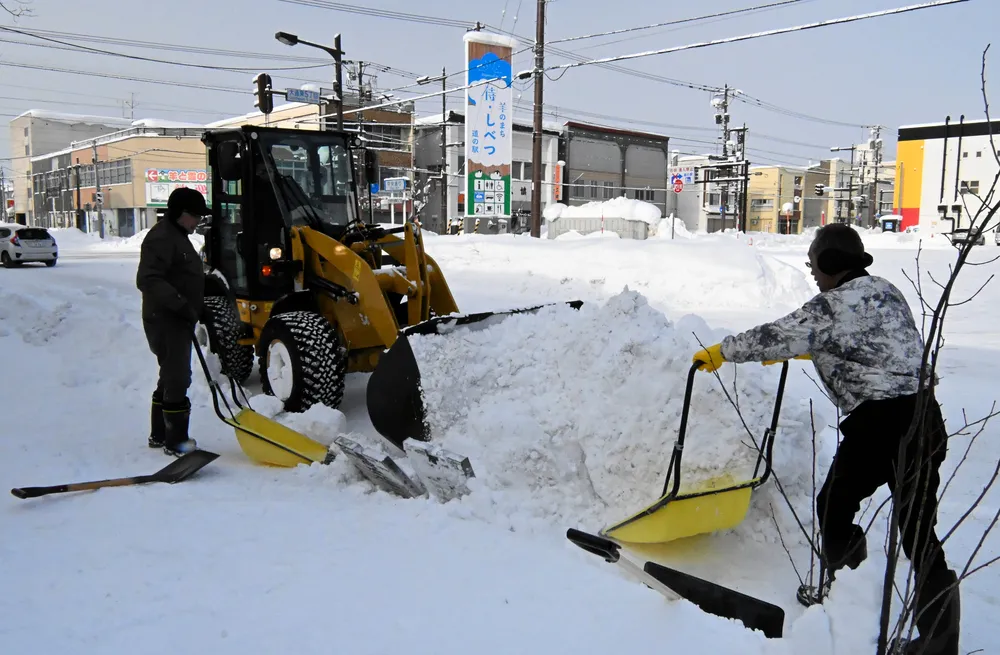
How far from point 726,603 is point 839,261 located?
142 cm

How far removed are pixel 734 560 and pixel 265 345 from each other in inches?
159

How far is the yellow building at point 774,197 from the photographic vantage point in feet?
251

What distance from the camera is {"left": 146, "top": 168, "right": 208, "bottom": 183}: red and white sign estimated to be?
5347 centimetres

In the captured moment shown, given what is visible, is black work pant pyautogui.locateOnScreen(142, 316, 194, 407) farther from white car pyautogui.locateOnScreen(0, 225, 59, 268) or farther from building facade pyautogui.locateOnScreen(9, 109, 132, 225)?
building facade pyautogui.locateOnScreen(9, 109, 132, 225)

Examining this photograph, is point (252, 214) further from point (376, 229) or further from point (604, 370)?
point (604, 370)

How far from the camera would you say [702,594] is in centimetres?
282

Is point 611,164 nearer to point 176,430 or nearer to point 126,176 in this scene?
point 126,176

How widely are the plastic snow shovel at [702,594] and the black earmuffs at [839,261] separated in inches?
52.3

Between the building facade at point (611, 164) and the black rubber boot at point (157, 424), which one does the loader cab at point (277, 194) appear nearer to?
the black rubber boot at point (157, 424)

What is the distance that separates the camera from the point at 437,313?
21.5 feet

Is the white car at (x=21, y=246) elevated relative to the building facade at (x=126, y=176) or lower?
lower

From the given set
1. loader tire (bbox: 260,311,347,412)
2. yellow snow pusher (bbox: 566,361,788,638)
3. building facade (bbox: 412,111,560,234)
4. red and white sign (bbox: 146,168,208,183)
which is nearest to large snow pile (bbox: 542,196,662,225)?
building facade (bbox: 412,111,560,234)

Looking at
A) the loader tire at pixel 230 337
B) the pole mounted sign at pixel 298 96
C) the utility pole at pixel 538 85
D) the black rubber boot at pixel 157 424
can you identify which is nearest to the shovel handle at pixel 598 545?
the black rubber boot at pixel 157 424

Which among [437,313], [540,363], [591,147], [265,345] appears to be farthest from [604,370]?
[591,147]
